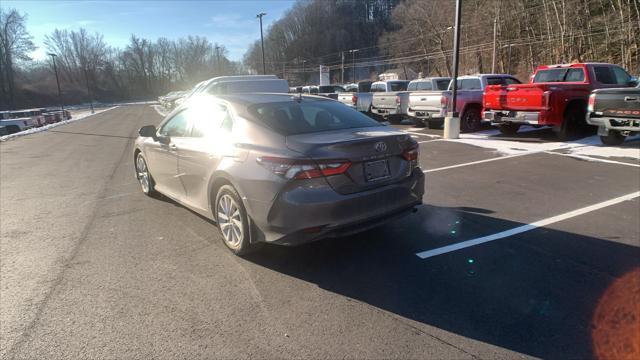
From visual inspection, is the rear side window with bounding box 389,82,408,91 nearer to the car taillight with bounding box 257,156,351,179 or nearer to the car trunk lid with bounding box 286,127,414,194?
the car trunk lid with bounding box 286,127,414,194

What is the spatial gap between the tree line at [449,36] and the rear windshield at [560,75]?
22.4 meters

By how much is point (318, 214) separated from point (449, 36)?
211 feet

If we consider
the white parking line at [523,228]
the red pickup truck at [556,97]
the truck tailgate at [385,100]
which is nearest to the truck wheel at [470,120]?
the red pickup truck at [556,97]

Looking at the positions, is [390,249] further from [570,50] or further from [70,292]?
[570,50]

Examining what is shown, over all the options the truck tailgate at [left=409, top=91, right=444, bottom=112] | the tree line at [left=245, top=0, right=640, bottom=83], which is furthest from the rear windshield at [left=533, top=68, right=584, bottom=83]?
the tree line at [left=245, top=0, right=640, bottom=83]

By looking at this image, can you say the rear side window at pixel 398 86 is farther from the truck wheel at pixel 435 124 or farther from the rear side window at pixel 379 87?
the truck wheel at pixel 435 124

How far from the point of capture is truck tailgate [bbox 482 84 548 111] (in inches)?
405

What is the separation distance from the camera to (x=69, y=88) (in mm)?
100688

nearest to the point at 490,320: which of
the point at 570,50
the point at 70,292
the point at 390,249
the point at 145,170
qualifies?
the point at 390,249

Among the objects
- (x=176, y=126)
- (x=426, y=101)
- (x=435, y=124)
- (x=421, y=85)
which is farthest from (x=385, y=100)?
(x=176, y=126)

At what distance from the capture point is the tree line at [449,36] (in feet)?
103

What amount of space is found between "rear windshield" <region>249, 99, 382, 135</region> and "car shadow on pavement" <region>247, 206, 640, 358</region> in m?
1.25

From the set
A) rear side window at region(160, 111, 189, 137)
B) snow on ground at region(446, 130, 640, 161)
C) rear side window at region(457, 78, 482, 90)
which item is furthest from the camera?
rear side window at region(457, 78, 482, 90)

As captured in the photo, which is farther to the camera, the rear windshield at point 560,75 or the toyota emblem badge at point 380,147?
the rear windshield at point 560,75
